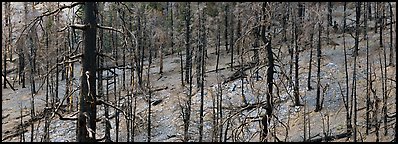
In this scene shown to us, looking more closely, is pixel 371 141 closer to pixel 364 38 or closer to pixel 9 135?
pixel 364 38

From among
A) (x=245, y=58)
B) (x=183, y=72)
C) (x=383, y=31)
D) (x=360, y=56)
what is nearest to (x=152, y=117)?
(x=183, y=72)

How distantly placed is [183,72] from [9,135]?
18289 mm

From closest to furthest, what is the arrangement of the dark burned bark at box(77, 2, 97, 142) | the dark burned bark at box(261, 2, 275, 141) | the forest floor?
1. the dark burned bark at box(77, 2, 97, 142)
2. the dark burned bark at box(261, 2, 275, 141)
3. the forest floor

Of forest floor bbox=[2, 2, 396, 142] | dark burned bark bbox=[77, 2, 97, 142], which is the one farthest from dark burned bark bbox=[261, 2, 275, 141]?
forest floor bbox=[2, 2, 396, 142]

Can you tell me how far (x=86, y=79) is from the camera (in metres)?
6.37

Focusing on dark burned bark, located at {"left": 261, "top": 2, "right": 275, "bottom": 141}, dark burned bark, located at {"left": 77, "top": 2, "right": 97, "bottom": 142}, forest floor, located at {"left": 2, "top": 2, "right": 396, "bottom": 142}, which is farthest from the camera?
forest floor, located at {"left": 2, "top": 2, "right": 396, "bottom": 142}

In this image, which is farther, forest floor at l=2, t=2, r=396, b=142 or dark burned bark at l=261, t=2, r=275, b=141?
forest floor at l=2, t=2, r=396, b=142

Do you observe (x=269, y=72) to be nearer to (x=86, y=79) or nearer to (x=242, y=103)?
(x=86, y=79)

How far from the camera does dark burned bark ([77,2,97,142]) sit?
634cm

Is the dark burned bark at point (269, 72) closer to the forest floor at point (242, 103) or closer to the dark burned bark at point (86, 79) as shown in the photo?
the dark burned bark at point (86, 79)

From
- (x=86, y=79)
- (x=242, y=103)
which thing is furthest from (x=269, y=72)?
(x=242, y=103)

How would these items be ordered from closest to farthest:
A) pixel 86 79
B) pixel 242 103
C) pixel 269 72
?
pixel 86 79, pixel 269 72, pixel 242 103

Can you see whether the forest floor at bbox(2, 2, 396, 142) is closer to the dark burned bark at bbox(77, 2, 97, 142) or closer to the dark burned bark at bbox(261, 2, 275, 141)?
the dark burned bark at bbox(261, 2, 275, 141)

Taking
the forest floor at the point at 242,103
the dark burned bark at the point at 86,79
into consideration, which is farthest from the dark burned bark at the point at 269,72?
the forest floor at the point at 242,103
